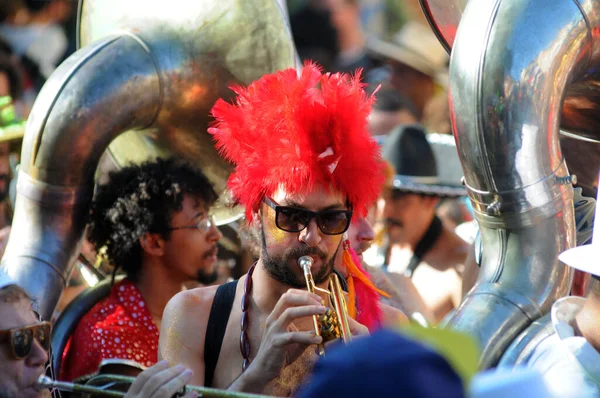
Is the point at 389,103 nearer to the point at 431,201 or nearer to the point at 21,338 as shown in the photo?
the point at 431,201

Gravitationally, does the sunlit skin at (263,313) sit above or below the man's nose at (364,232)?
above

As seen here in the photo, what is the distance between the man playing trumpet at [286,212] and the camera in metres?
2.93

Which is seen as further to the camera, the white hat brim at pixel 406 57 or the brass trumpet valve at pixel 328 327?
the white hat brim at pixel 406 57

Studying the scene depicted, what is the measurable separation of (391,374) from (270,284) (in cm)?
186

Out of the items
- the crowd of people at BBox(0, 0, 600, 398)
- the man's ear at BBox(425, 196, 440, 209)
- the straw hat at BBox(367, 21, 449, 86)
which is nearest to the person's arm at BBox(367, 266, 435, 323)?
the crowd of people at BBox(0, 0, 600, 398)

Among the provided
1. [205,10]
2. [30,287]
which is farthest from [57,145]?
[205,10]

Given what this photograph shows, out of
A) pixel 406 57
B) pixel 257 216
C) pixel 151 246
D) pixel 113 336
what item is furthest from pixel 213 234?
pixel 406 57

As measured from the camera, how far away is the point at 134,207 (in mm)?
4184

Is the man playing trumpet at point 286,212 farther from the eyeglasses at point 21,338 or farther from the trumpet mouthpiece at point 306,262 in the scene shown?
the eyeglasses at point 21,338

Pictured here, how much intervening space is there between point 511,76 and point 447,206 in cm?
401

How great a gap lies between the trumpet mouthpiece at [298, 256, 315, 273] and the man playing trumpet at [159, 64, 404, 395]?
18 mm

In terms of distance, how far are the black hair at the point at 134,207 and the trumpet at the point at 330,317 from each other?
138 cm

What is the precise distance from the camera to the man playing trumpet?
293cm

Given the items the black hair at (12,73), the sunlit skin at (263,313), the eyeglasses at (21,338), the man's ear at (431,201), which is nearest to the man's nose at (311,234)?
the sunlit skin at (263,313)
